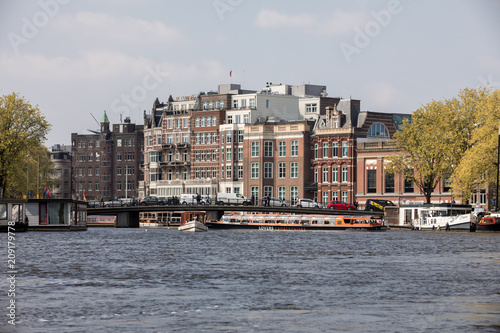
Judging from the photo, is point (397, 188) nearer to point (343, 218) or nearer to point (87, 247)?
point (343, 218)

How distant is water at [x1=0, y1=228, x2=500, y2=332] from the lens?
3603 cm

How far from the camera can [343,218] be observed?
12481 centimetres

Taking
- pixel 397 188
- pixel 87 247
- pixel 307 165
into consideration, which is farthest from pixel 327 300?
pixel 307 165

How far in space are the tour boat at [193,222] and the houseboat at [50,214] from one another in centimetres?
1619

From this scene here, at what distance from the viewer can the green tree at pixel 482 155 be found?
10456cm

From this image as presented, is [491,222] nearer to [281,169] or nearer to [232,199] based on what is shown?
[232,199]

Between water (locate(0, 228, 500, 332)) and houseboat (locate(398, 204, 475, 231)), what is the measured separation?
38.6m

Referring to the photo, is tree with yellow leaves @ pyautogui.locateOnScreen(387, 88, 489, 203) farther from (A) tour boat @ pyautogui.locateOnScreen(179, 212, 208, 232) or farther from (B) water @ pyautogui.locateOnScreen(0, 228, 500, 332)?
(B) water @ pyautogui.locateOnScreen(0, 228, 500, 332)

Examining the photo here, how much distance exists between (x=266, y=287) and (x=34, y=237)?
54189 millimetres

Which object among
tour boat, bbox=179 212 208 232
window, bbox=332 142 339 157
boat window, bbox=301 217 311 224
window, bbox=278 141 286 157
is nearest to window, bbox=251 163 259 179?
window, bbox=278 141 286 157

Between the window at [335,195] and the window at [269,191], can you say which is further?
the window at [269,191]

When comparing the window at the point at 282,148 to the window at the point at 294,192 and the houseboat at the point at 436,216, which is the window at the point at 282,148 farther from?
the houseboat at the point at 436,216

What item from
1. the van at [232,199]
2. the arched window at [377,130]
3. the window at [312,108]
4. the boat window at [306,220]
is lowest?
the boat window at [306,220]

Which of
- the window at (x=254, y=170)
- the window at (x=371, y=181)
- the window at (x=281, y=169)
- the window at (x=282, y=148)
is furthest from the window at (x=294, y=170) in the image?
the window at (x=371, y=181)
